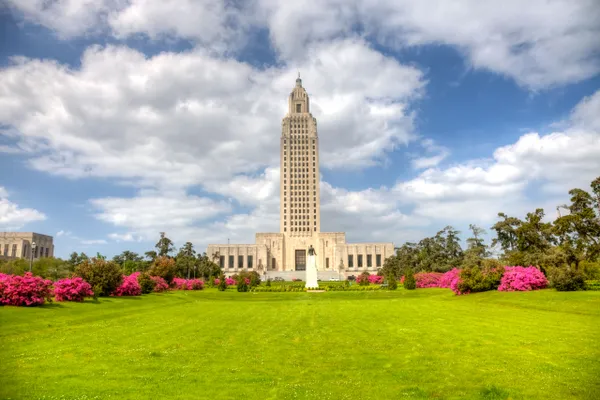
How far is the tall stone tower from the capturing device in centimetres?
12600

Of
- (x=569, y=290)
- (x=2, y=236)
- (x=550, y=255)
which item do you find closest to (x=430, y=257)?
(x=550, y=255)

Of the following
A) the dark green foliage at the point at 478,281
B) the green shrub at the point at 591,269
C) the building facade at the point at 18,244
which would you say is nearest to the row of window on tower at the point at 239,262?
the building facade at the point at 18,244

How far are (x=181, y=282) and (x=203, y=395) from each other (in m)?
47.9

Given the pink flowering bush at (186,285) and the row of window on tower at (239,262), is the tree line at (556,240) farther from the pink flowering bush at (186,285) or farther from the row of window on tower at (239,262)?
the row of window on tower at (239,262)

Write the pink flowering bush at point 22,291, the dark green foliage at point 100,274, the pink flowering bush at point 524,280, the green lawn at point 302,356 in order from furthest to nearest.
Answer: the pink flowering bush at point 524,280, the dark green foliage at point 100,274, the pink flowering bush at point 22,291, the green lawn at point 302,356

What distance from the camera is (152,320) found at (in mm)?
21328

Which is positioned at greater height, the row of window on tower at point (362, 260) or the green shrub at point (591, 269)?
the row of window on tower at point (362, 260)

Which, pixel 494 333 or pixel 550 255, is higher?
pixel 550 255

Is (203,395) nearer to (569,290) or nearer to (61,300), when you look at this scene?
(61,300)

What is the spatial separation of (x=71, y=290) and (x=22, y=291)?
447cm

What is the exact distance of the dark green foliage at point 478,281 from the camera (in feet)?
115

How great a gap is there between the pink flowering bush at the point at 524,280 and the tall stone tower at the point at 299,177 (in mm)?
92255

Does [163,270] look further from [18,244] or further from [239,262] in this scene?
[18,244]

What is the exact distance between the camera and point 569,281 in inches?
1107
